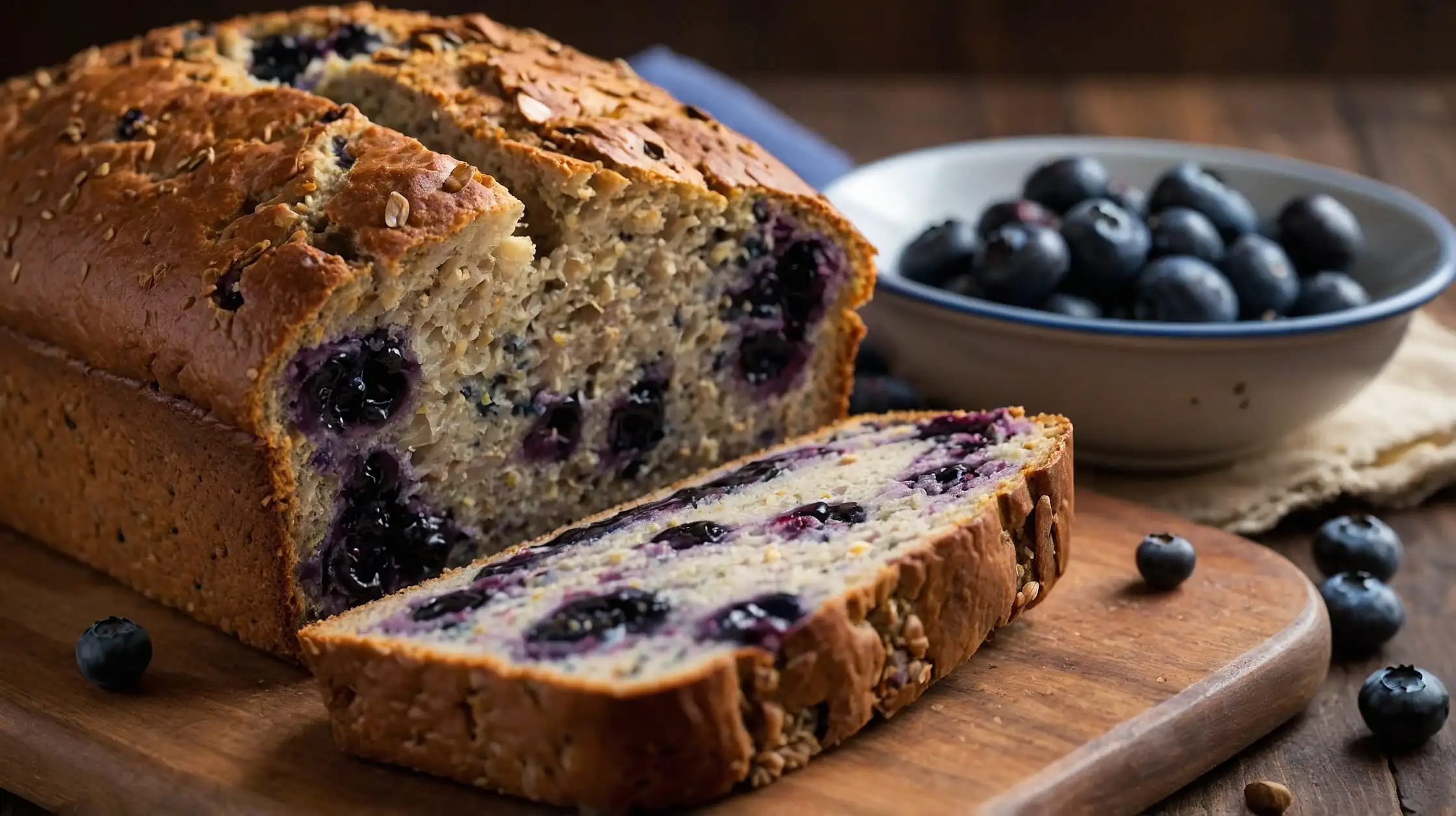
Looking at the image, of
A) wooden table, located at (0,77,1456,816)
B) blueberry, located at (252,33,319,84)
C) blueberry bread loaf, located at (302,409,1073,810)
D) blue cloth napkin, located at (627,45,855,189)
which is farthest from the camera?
wooden table, located at (0,77,1456,816)

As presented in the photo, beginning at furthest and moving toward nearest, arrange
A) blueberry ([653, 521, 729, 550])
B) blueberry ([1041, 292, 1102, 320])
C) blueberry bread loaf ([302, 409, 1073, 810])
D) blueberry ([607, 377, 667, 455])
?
blueberry ([1041, 292, 1102, 320]) → blueberry ([607, 377, 667, 455]) → blueberry ([653, 521, 729, 550]) → blueberry bread loaf ([302, 409, 1073, 810])

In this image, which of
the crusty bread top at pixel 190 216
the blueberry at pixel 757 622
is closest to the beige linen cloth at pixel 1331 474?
the blueberry at pixel 757 622

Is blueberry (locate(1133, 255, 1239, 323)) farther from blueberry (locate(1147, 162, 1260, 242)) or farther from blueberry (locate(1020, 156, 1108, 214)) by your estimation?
blueberry (locate(1020, 156, 1108, 214))

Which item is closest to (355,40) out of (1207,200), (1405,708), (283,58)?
(283,58)

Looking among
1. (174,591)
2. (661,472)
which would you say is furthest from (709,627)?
(174,591)

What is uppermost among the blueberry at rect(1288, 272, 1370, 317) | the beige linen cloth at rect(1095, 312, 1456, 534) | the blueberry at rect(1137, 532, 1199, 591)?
the blueberry at rect(1288, 272, 1370, 317)

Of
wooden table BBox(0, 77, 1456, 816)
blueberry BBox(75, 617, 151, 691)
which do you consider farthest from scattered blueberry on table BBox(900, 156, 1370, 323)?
blueberry BBox(75, 617, 151, 691)

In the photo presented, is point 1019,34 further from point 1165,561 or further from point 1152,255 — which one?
point 1165,561

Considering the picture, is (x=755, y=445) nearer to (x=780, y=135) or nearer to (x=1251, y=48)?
(x=780, y=135)
